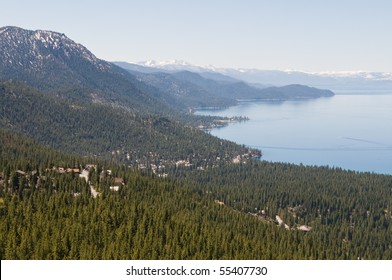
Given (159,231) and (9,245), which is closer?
(9,245)

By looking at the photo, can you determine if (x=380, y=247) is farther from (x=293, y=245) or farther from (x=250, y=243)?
(x=250, y=243)

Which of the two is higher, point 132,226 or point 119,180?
point 119,180

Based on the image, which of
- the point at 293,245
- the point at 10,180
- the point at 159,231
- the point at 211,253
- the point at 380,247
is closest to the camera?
the point at 211,253

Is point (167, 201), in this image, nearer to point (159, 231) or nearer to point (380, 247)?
point (159, 231)

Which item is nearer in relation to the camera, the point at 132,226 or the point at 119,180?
the point at 132,226

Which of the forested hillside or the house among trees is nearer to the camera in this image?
the forested hillside

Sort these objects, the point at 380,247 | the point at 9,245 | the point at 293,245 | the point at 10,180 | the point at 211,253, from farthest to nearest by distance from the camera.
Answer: the point at 380,247, the point at 10,180, the point at 293,245, the point at 211,253, the point at 9,245

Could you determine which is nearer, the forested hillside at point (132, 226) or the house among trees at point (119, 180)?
the forested hillside at point (132, 226)
